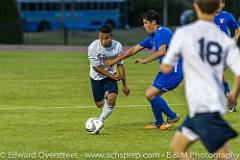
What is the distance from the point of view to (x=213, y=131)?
8070 millimetres

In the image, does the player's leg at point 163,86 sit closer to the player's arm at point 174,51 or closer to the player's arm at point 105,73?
the player's arm at point 105,73

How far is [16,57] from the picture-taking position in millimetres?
39156

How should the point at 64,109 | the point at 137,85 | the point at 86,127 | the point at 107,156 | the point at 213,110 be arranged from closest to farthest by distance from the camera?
1. the point at 213,110
2. the point at 107,156
3. the point at 86,127
4. the point at 64,109
5. the point at 137,85

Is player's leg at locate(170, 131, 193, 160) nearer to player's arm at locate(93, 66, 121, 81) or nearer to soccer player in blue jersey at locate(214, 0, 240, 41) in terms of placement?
player's arm at locate(93, 66, 121, 81)

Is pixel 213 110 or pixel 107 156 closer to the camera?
pixel 213 110

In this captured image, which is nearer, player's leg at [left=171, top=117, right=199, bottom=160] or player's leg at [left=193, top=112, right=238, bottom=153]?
player's leg at [left=193, top=112, right=238, bottom=153]

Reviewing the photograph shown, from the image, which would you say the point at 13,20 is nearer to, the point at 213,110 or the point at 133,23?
the point at 133,23

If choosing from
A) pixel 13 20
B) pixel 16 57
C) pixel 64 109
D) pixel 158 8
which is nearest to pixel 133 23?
pixel 158 8

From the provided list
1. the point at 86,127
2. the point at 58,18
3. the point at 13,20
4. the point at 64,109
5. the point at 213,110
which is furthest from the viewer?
the point at 58,18

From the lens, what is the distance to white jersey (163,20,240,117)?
320 inches

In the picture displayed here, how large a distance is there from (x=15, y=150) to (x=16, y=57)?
27.6m

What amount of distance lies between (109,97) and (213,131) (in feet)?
21.1

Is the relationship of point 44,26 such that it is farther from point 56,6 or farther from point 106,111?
point 106,111

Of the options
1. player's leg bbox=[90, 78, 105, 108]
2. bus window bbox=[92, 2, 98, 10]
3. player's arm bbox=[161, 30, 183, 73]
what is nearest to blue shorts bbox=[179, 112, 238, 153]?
player's arm bbox=[161, 30, 183, 73]
